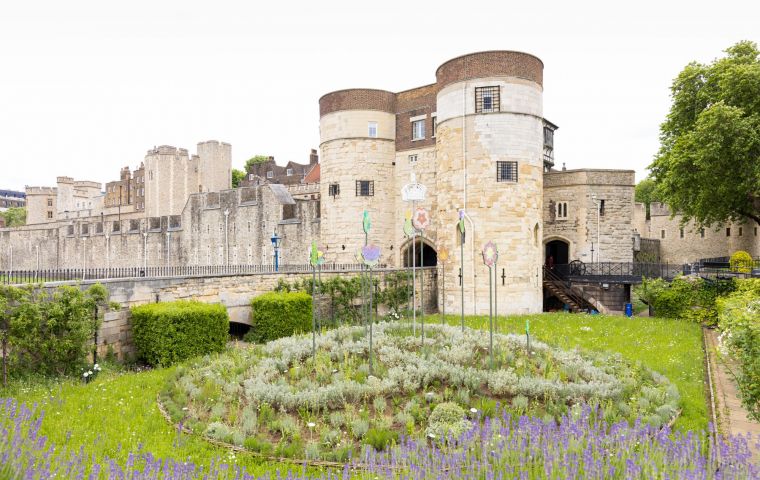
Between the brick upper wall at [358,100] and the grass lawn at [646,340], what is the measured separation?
41.5ft

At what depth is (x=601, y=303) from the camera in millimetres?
26094

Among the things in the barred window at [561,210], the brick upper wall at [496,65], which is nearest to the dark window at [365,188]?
the brick upper wall at [496,65]

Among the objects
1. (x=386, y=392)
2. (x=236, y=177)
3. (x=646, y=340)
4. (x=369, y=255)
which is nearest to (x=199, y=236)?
(x=369, y=255)

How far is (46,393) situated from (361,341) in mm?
6220

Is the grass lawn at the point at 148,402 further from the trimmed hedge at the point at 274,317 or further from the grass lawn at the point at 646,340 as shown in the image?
the trimmed hedge at the point at 274,317

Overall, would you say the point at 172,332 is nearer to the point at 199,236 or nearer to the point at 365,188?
the point at 365,188

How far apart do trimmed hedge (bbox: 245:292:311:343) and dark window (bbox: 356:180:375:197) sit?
11.7 metres

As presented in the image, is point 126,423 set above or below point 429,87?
below

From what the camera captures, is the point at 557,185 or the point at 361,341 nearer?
the point at 361,341

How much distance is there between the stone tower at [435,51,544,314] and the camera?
22.2 metres

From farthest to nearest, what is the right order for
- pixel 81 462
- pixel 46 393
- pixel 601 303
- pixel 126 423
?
pixel 601 303, pixel 46 393, pixel 126 423, pixel 81 462

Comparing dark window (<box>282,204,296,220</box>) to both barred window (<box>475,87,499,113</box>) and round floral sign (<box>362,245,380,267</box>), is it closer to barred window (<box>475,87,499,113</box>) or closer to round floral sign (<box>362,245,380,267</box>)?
barred window (<box>475,87,499,113</box>)

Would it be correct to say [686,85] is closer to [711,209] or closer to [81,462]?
[711,209]

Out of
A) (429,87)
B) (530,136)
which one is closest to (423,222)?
(530,136)
